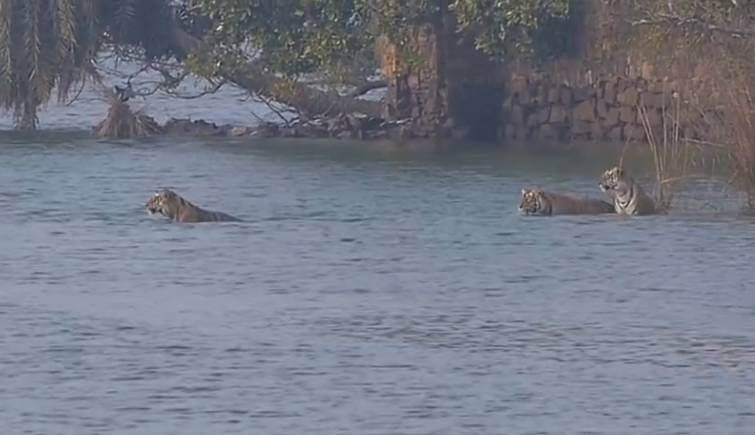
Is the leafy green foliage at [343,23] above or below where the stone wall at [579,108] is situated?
above

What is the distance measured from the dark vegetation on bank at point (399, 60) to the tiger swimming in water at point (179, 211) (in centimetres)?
867

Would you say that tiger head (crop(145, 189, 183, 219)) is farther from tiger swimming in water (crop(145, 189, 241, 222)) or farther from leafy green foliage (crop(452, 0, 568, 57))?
leafy green foliage (crop(452, 0, 568, 57))

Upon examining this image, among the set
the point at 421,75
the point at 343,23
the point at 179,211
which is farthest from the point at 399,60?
the point at 179,211

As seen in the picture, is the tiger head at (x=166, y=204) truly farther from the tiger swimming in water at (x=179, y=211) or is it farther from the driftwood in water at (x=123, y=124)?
the driftwood in water at (x=123, y=124)

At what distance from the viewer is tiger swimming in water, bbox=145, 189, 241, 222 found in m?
23.0

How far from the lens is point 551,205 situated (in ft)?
76.2

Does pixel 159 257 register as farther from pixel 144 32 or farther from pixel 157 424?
pixel 144 32

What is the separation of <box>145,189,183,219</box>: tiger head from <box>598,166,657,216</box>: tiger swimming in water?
14.1 feet

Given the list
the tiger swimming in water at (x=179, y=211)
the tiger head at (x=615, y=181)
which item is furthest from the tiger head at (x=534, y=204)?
the tiger swimming in water at (x=179, y=211)

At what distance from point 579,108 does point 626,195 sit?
1102 cm

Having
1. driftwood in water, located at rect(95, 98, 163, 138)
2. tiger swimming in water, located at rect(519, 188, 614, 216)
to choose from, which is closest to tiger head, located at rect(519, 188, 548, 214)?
tiger swimming in water, located at rect(519, 188, 614, 216)

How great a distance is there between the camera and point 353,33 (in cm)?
3422

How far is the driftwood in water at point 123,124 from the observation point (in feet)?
118

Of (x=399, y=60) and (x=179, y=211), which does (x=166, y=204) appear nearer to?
(x=179, y=211)
